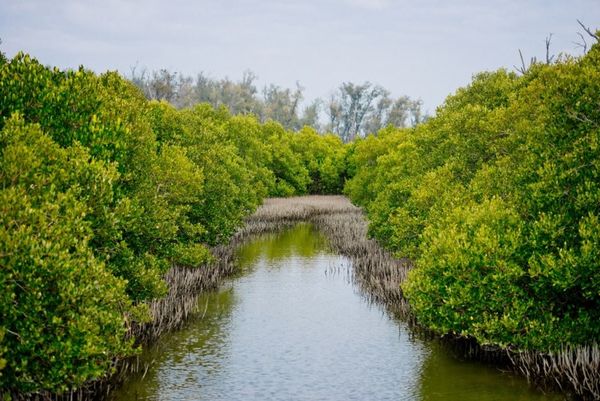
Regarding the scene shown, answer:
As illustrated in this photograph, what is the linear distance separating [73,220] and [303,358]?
8.05 meters

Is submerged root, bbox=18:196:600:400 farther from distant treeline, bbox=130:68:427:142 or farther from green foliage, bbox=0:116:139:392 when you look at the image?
distant treeline, bbox=130:68:427:142

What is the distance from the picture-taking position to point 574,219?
12.5m

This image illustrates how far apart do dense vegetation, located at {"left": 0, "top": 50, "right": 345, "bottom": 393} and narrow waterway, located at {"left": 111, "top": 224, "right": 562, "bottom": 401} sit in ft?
6.14

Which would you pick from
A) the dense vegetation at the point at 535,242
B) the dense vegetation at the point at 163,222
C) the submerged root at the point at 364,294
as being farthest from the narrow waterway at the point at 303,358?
the dense vegetation at the point at 535,242

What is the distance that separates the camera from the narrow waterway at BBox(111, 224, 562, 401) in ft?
44.8

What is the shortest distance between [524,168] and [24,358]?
10644 mm

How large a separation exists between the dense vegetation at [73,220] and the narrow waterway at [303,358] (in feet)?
6.14

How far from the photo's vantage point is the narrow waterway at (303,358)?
13664 millimetres

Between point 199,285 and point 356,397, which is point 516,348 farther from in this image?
point 199,285

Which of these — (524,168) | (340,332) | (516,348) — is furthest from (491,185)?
(340,332)

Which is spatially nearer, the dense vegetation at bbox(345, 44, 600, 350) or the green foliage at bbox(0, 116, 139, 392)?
the green foliage at bbox(0, 116, 139, 392)

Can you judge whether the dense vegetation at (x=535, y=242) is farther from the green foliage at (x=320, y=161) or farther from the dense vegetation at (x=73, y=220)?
the green foliage at (x=320, y=161)

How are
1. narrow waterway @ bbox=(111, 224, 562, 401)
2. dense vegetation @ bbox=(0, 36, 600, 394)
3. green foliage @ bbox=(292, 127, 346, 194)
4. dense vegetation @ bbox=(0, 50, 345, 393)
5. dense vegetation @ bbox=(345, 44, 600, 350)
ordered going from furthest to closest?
green foliage @ bbox=(292, 127, 346, 194) < narrow waterway @ bbox=(111, 224, 562, 401) < dense vegetation @ bbox=(345, 44, 600, 350) < dense vegetation @ bbox=(0, 36, 600, 394) < dense vegetation @ bbox=(0, 50, 345, 393)

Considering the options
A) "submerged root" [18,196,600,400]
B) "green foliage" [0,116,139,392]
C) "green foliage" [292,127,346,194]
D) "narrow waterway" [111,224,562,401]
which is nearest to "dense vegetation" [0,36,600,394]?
"green foliage" [0,116,139,392]
